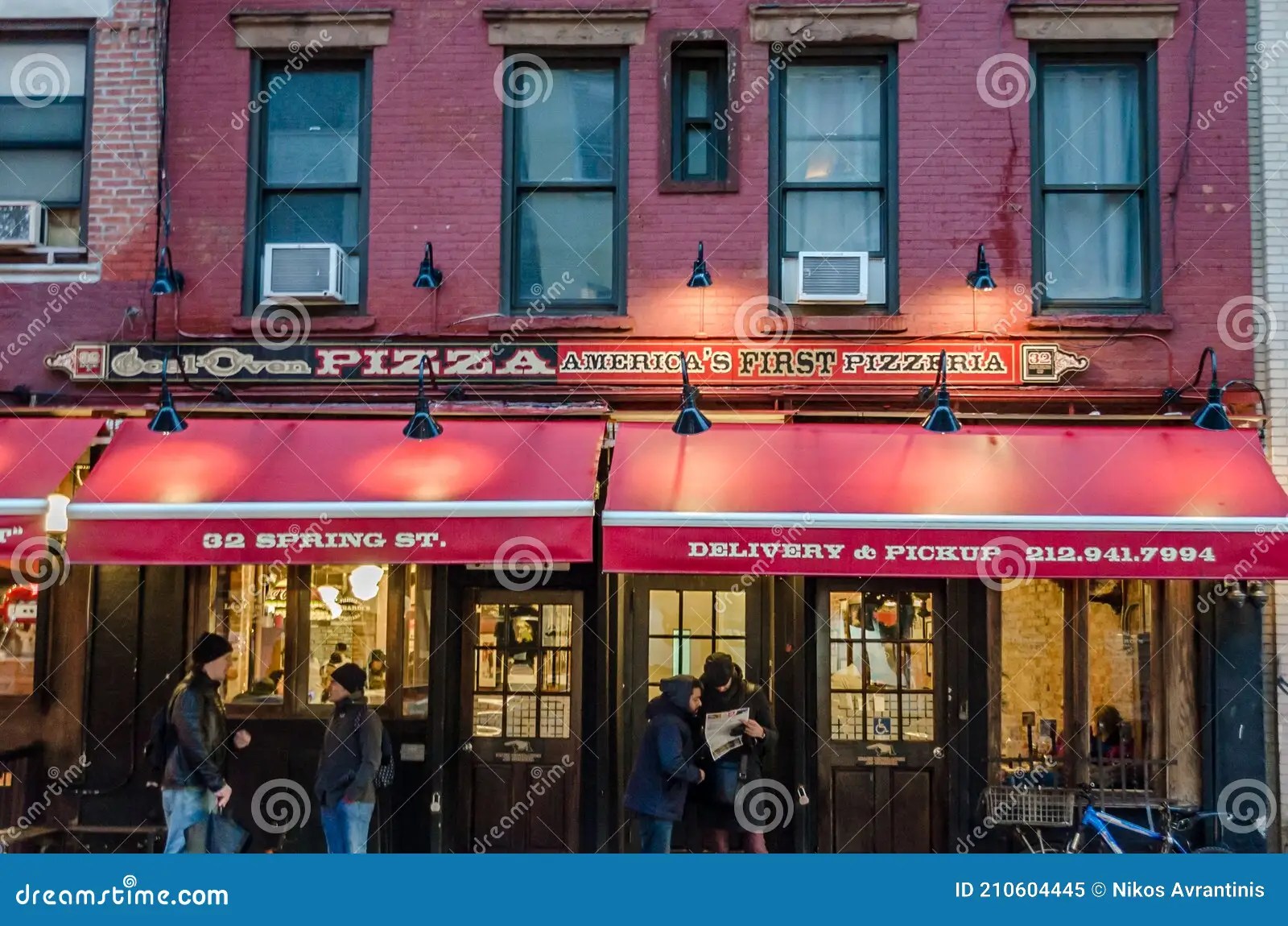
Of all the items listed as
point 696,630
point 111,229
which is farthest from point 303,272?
point 696,630

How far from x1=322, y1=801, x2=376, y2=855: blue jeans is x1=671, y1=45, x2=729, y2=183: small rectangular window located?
17.2 feet

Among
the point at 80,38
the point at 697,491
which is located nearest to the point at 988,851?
the point at 697,491

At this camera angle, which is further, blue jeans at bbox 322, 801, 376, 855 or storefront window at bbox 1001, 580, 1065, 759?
storefront window at bbox 1001, 580, 1065, 759

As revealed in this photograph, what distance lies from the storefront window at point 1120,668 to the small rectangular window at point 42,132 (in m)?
8.63

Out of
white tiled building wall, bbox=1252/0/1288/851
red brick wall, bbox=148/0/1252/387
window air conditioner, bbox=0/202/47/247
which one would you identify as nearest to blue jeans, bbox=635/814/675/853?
red brick wall, bbox=148/0/1252/387

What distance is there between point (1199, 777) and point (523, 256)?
644cm

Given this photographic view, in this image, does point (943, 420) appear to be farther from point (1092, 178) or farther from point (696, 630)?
point (1092, 178)

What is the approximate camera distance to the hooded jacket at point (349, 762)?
8.32 metres

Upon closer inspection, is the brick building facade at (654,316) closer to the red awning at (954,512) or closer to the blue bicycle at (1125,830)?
the blue bicycle at (1125,830)

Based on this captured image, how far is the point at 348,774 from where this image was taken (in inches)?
328

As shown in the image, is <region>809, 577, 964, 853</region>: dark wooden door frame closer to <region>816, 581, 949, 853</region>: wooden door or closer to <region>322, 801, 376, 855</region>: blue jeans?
<region>816, 581, 949, 853</region>: wooden door

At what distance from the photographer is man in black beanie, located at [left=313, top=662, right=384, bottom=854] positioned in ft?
27.3

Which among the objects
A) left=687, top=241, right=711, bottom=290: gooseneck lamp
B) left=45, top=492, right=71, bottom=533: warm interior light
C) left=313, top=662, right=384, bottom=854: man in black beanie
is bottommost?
left=313, top=662, right=384, bottom=854: man in black beanie

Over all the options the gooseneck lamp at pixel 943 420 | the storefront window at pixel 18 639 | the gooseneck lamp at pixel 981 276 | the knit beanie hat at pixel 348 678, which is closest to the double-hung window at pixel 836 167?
the gooseneck lamp at pixel 981 276
